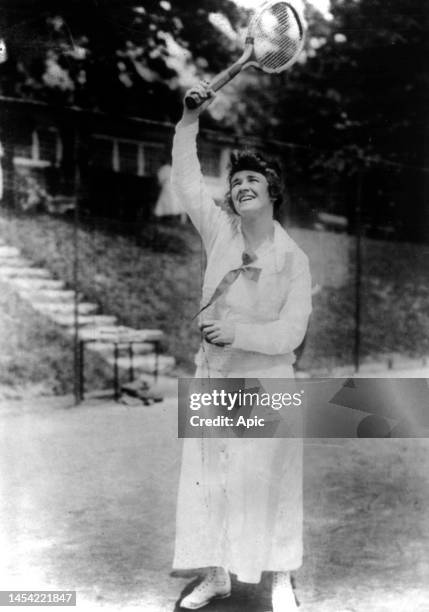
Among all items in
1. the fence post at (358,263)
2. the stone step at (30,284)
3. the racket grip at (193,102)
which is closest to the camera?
the racket grip at (193,102)

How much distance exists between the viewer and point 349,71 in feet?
11.3

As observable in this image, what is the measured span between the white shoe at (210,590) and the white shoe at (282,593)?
193 mm

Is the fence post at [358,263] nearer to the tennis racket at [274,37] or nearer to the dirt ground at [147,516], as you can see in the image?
the dirt ground at [147,516]

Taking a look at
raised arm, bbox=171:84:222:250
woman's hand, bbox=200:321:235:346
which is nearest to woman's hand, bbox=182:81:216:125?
raised arm, bbox=171:84:222:250

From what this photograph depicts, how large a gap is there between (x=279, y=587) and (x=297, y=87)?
7.96 feet

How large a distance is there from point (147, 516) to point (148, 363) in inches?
36.7

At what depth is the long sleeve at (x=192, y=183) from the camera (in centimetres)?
271

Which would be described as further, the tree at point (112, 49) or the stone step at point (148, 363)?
the stone step at point (148, 363)

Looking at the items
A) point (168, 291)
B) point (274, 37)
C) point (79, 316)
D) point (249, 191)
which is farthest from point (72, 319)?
point (274, 37)

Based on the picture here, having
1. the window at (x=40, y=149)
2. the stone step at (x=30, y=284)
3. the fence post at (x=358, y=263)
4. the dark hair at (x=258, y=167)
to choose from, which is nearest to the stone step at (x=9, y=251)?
the stone step at (x=30, y=284)

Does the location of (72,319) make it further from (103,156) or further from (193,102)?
(193,102)

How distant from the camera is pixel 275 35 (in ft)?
9.68

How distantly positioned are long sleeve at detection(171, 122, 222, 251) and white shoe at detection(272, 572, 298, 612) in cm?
139

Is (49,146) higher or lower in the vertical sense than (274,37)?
lower
